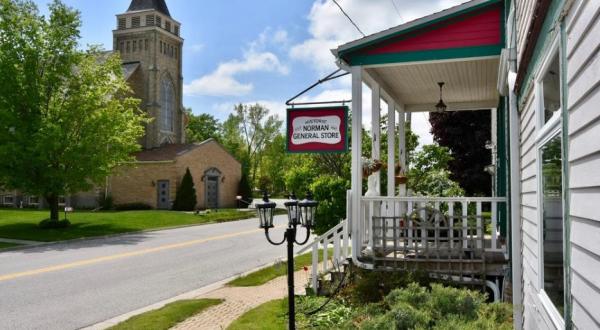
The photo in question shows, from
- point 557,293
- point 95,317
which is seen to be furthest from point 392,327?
point 95,317

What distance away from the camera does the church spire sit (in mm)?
43969

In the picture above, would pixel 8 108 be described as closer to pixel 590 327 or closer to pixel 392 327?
pixel 392 327

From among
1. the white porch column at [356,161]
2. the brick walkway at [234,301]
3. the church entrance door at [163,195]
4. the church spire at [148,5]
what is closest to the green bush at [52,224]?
the church entrance door at [163,195]

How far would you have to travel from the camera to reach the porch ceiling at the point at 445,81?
9.23 m

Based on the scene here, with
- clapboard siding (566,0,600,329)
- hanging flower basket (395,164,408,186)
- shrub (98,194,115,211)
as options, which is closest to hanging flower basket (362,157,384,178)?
hanging flower basket (395,164,408,186)

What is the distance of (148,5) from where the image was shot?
44.0 m

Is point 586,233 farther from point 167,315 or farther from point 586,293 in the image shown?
point 167,315

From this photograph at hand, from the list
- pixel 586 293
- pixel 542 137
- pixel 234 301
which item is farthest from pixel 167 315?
pixel 586 293

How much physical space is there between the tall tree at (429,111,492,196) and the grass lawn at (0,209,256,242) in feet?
44.2

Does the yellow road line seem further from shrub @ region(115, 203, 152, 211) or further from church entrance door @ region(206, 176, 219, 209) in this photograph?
church entrance door @ region(206, 176, 219, 209)

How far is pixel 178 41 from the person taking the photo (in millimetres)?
46500

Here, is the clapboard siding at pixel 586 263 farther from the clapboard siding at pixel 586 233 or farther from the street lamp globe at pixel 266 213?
the street lamp globe at pixel 266 213

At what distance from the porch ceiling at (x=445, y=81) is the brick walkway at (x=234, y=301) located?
4.29 meters

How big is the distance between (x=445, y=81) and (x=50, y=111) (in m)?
18.5
